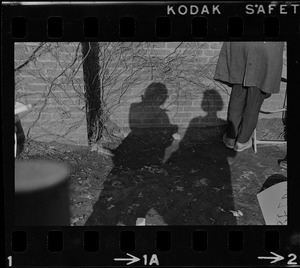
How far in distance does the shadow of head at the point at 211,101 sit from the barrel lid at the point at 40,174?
102 cm

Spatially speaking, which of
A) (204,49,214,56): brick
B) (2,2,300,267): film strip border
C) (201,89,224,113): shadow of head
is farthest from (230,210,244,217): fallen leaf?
(204,49,214,56): brick

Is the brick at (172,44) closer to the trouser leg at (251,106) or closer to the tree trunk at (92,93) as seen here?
the tree trunk at (92,93)

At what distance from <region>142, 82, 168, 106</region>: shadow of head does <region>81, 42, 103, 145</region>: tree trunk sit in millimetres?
329

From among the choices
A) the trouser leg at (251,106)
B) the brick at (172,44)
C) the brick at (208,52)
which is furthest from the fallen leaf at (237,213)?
the brick at (172,44)

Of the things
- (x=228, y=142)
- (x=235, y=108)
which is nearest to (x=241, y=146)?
(x=228, y=142)

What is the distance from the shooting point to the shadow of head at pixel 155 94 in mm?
3178

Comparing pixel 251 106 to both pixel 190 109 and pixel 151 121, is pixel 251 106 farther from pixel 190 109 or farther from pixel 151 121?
pixel 151 121

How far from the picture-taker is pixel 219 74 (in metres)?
3.07

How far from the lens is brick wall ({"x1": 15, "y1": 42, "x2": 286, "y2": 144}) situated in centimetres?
298

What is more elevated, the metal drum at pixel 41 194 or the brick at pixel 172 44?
the brick at pixel 172 44

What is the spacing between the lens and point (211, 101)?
3.21 meters
